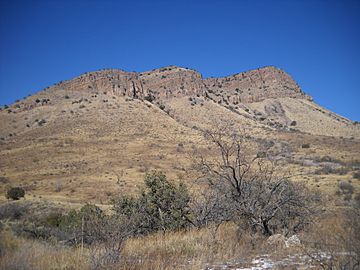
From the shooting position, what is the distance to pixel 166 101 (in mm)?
87750

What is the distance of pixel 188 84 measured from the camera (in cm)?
9300

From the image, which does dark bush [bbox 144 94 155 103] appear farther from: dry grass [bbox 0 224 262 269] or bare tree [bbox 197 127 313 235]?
dry grass [bbox 0 224 262 269]

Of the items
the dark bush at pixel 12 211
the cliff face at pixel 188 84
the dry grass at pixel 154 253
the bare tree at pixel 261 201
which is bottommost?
the dark bush at pixel 12 211

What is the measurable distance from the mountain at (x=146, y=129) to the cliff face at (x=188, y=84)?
303mm

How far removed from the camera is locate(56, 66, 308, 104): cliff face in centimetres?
8656

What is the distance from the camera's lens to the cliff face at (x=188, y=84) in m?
86.6

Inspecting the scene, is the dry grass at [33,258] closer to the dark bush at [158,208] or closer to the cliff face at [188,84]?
the dark bush at [158,208]

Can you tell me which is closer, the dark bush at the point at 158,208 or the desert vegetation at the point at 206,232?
the desert vegetation at the point at 206,232

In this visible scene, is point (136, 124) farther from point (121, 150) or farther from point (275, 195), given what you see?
point (275, 195)

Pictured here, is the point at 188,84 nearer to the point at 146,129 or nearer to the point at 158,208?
the point at 146,129

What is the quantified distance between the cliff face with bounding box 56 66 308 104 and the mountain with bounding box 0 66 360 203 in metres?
0.30

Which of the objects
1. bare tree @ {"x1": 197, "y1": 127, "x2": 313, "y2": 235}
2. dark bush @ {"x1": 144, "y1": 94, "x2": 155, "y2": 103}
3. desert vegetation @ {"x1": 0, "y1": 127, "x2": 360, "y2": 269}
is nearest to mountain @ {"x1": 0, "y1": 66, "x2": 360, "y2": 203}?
dark bush @ {"x1": 144, "y1": 94, "x2": 155, "y2": 103}

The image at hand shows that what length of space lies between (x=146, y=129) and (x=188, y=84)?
3576 centimetres

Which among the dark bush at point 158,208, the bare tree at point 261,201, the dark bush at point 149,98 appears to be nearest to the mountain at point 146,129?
the dark bush at point 149,98
